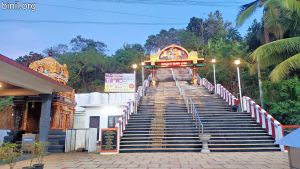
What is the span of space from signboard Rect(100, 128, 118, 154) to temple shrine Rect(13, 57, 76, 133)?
4880 millimetres

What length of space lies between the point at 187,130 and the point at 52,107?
8.46 meters

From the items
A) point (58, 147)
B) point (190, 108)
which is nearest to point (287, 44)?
point (190, 108)

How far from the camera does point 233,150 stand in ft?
36.8

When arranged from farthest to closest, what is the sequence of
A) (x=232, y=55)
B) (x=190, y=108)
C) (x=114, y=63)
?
(x=114, y=63), (x=232, y=55), (x=190, y=108)

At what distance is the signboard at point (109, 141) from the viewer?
11.5 meters

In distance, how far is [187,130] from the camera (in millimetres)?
13234

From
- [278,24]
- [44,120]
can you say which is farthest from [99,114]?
[278,24]

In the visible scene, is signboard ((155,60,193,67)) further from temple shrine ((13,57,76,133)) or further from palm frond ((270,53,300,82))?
palm frond ((270,53,300,82))

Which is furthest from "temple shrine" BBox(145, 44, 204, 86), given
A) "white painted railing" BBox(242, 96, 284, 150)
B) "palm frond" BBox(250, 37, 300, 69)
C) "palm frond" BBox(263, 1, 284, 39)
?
"white painted railing" BBox(242, 96, 284, 150)

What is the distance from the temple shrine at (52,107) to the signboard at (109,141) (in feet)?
16.0

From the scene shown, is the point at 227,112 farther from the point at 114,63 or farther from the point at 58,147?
the point at 114,63

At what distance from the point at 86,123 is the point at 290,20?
703 inches

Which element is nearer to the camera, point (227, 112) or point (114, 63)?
point (227, 112)

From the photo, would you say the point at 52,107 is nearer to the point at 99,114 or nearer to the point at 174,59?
the point at 99,114
